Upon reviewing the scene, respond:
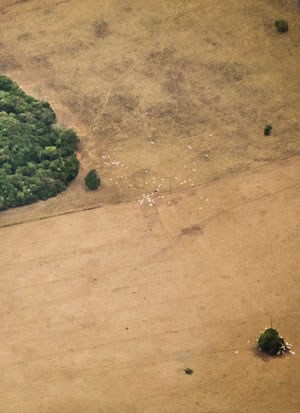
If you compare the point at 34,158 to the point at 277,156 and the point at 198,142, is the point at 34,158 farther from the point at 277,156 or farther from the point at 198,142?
the point at 277,156

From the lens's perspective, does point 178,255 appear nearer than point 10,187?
Yes

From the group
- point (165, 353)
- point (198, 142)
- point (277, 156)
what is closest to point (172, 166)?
point (198, 142)

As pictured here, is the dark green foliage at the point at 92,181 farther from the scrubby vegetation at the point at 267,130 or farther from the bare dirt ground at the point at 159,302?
the scrubby vegetation at the point at 267,130

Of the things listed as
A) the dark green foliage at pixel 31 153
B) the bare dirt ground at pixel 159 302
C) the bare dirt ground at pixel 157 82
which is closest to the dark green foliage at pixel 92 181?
the bare dirt ground at pixel 157 82

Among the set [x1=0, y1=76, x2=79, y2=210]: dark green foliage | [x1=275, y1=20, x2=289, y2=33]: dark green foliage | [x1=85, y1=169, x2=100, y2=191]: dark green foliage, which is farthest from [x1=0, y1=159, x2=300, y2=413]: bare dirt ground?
[x1=275, y1=20, x2=289, y2=33]: dark green foliage

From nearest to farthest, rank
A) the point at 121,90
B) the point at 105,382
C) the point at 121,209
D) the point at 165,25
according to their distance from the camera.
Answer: the point at 105,382 < the point at 121,209 < the point at 121,90 < the point at 165,25

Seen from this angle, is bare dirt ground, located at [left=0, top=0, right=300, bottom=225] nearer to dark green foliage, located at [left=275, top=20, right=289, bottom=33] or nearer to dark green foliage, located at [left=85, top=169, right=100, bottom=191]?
dark green foliage, located at [left=275, top=20, right=289, bottom=33]
